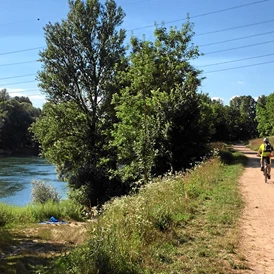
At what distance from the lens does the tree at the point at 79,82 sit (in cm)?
3378

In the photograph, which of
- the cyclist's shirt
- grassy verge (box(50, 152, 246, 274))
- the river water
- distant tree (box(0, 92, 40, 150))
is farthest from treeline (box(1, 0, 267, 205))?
distant tree (box(0, 92, 40, 150))

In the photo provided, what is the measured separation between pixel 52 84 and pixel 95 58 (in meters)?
4.66

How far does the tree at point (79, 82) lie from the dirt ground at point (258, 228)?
22.0 m

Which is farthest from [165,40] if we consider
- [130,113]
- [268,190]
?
[268,190]

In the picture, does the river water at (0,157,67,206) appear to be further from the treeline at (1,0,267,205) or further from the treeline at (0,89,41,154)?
the treeline at (0,89,41,154)

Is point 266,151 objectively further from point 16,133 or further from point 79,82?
point 16,133

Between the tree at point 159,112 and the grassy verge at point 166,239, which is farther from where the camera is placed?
the tree at point 159,112

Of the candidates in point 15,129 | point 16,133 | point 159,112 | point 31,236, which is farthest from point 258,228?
point 15,129

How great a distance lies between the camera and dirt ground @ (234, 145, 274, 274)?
244 inches

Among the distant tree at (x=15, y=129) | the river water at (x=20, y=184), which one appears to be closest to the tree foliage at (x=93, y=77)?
the river water at (x=20, y=184)

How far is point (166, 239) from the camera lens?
286 inches

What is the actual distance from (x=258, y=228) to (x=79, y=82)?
28291 millimetres

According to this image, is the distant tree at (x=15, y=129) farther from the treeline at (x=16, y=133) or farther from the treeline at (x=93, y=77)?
the treeline at (x=93, y=77)

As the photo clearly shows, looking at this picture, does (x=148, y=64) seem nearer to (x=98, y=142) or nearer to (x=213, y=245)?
(x=98, y=142)
